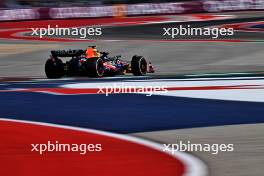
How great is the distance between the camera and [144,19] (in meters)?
38.3

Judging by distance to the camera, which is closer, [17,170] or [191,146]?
[17,170]

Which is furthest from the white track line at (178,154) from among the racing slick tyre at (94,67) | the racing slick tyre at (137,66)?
the racing slick tyre at (137,66)

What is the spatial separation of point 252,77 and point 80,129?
21.2 feet

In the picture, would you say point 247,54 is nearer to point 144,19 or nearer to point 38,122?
point 38,122

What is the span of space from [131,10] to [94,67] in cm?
2724

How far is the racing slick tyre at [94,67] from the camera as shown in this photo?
14.0 m

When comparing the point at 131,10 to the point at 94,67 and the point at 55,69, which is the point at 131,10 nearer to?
the point at 55,69

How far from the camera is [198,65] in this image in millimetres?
18094

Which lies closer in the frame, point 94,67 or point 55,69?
point 94,67

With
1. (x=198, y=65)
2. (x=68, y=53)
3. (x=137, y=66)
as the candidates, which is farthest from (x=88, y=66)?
(x=198, y=65)

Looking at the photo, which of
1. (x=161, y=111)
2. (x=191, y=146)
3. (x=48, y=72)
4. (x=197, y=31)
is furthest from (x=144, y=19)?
(x=191, y=146)

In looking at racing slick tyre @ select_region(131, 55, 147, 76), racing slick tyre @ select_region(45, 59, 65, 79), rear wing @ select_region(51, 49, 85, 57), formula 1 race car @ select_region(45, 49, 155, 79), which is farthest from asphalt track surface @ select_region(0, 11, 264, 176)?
rear wing @ select_region(51, 49, 85, 57)

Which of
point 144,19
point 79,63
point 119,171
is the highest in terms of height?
point 144,19

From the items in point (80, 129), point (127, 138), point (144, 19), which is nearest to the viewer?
point (127, 138)
